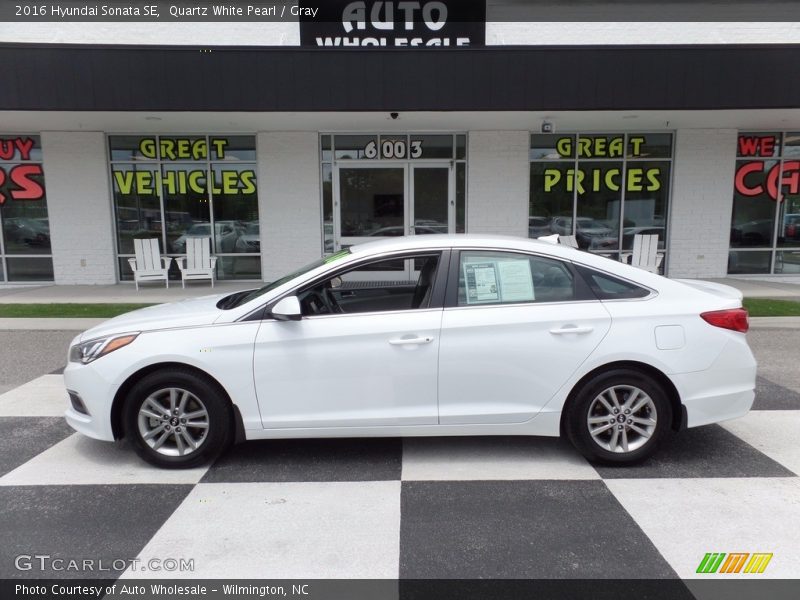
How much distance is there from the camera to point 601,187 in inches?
521

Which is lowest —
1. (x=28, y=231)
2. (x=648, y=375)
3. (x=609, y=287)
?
(x=648, y=375)

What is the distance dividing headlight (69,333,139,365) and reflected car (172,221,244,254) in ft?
31.4

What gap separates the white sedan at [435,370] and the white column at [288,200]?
9.14m

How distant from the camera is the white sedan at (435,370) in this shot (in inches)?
152

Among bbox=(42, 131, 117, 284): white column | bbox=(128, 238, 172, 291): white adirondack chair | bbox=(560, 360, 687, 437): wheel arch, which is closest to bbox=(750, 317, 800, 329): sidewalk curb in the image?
bbox=(560, 360, 687, 437): wheel arch

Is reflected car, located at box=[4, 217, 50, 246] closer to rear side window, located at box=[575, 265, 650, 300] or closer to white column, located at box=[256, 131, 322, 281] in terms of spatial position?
white column, located at box=[256, 131, 322, 281]

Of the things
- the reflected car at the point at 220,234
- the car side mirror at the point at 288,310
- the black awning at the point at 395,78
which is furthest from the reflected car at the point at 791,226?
the car side mirror at the point at 288,310

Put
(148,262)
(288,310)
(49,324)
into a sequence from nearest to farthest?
(288,310) < (49,324) < (148,262)

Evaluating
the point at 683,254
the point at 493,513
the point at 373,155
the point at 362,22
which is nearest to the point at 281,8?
the point at 362,22

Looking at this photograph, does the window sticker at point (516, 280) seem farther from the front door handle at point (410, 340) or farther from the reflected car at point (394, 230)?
the reflected car at point (394, 230)

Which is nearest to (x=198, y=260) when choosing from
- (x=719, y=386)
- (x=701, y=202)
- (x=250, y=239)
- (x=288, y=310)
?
(x=250, y=239)

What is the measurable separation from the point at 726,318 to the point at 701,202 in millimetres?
10564

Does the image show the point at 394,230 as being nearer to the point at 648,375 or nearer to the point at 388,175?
the point at 388,175

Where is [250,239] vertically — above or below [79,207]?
below
